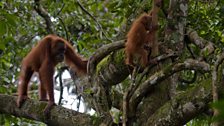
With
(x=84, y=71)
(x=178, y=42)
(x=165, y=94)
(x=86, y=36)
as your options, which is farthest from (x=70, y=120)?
(x=86, y=36)

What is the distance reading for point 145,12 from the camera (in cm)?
425

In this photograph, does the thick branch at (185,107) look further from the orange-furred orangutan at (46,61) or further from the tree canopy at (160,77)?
the orange-furred orangutan at (46,61)

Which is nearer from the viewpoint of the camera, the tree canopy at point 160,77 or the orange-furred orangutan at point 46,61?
the tree canopy at point 160,77

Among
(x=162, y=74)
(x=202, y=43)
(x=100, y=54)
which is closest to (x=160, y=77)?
(x=162, y=74)

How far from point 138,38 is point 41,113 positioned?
1.49 m

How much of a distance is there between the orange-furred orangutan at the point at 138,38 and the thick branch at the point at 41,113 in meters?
0.92

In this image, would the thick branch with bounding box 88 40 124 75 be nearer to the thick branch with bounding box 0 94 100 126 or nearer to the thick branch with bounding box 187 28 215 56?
the thick branch with bounding box 0 94 100 126

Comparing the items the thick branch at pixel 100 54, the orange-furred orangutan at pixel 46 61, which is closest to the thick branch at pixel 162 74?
the thick branch at pixel 100 54

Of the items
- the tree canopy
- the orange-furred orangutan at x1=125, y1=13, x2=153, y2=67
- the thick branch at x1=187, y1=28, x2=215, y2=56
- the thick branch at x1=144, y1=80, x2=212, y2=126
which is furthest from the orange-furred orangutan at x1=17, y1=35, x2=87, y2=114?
the thick branch at x1=144, y1=80, x2=212, y2=126

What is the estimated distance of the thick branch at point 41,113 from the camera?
2977 mm

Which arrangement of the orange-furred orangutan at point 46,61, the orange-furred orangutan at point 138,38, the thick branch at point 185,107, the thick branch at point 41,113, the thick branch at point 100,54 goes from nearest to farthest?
the thick branch at point 185,107, the thick branch at point 41,113, the thick branch at point 100,54, the orange-furred orangutan at point 138,38, the orange-furred orangutan at point 46,61

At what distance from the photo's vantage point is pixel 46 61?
4.69 metres

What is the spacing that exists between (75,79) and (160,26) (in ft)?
3.84

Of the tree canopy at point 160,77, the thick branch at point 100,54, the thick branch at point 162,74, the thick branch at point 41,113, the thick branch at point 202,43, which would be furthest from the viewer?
the thick branch at point 100,54
